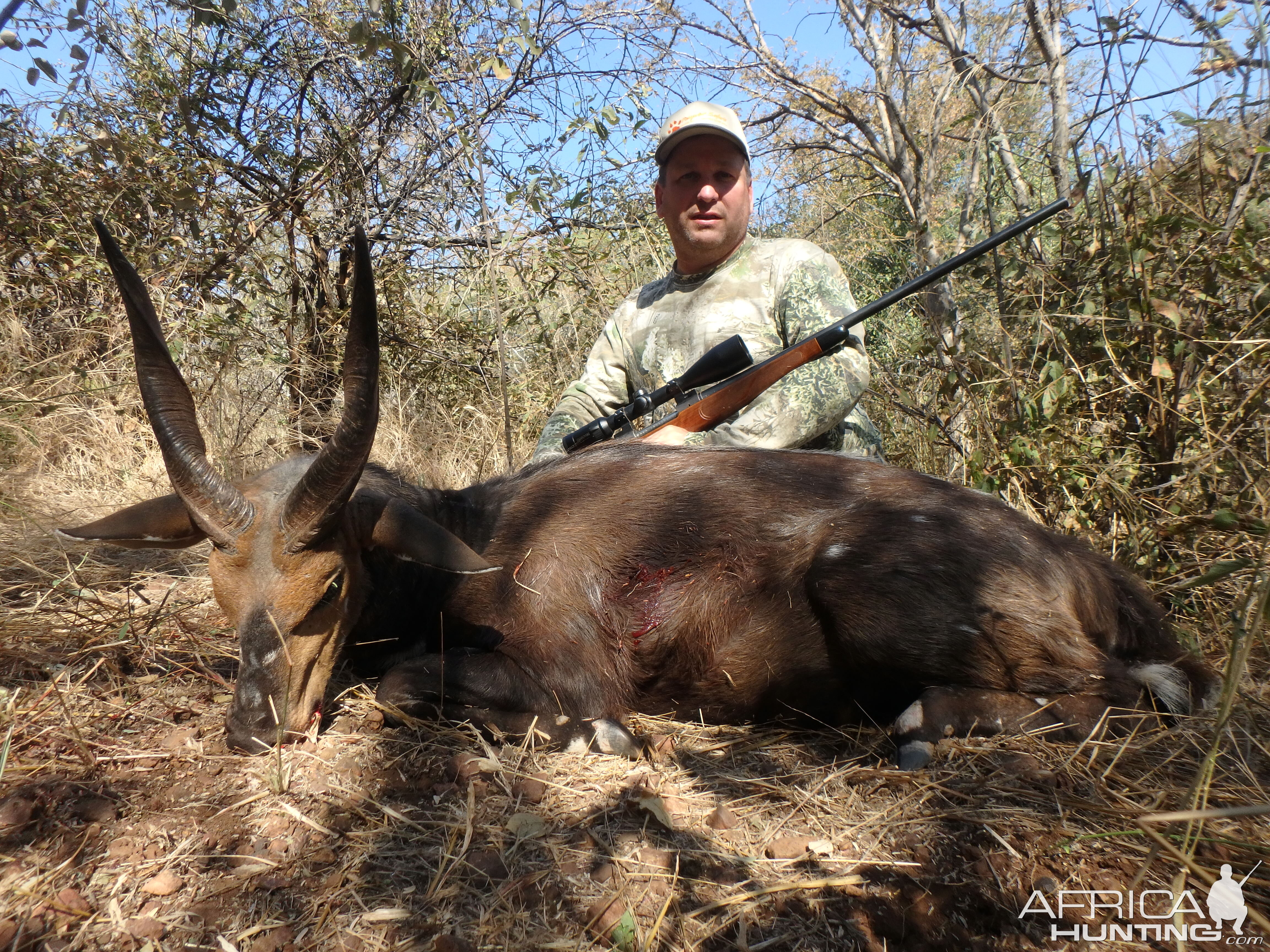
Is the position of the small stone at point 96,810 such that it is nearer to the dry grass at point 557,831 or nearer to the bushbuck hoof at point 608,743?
the dry grass at point 557,831

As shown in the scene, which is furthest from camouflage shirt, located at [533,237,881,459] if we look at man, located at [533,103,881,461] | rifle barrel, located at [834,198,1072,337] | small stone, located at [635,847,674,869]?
small stone, located at [635,847,674,869]

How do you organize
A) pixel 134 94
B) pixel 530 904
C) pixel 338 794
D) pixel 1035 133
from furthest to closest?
pixel 1035 133, pixel 134 94, pixel 338 794, pixel 530 904

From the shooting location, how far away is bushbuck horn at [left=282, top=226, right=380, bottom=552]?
2359 mm

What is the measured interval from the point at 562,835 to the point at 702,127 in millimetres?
4188

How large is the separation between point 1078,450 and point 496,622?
3.01 metres

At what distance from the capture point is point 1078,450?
3.75 meters

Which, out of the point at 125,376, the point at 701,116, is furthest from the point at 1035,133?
the point at 125,376

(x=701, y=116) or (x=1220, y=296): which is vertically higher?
(x=701, y=116)

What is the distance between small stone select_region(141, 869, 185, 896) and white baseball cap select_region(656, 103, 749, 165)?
4.58 metres

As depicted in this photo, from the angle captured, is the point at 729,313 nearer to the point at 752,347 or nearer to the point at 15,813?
the point at 752,347

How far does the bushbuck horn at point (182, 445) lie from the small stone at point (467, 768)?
44.0 inches

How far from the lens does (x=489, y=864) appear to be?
2.04m

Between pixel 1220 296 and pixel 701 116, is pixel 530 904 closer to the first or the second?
pixel 1220 296

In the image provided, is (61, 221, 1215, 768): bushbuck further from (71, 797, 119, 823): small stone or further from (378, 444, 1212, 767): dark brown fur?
(71, 797, 119, 823): small stone
